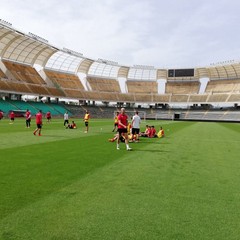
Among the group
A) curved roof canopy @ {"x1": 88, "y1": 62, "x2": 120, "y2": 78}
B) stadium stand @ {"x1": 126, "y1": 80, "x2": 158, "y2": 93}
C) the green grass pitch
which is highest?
curved roof canopy @ {"x1": 88, "y1": 62, "x2": 120, "y2": 78}

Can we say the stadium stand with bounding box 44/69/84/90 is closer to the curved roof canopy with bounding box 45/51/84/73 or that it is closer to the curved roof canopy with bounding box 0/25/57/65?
the curved roof canopy with bounding box 45/51/84/73

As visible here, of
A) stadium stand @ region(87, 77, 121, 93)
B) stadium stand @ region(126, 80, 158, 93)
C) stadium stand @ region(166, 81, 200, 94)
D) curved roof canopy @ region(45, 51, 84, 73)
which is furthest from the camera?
stadium stand @ region(126, 80, 158, 93)

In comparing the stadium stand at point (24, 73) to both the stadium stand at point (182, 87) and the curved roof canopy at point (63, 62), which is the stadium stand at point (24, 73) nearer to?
the curved roof canopy at point (63, 62)

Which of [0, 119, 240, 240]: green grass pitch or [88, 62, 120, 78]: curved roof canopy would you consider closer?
[0, 119, 240, 240]: green grass pitch

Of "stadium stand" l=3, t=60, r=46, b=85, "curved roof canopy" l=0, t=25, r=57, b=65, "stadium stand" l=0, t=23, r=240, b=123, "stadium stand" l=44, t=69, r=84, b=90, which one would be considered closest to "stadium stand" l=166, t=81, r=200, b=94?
"stadium stand" l=0, t=23, r=240, b=123

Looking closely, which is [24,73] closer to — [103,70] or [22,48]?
[22,48]

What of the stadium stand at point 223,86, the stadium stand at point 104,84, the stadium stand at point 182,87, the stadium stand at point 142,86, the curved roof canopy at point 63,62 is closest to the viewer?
the curved roof canopy at point 63,62

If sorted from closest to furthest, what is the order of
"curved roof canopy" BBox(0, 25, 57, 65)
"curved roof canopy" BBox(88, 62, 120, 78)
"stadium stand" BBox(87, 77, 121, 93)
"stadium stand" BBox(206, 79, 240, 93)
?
"curved roof canopy" BBox(0, 25, 57, 65)
"stadium stand" BBox(206, 79, 240, 93)
"curved roof canopy" BBox(88, 62, 120, 78)
"stadium stand" BBox(87, 77, 121, 93)

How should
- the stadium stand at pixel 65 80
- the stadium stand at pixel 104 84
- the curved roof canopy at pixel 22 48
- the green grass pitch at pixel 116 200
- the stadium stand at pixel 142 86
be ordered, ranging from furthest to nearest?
the stadium stand at pixel 142 86 → the stadium stand at pixel 104 84 → the stadium stand at pixel 65 80 → the curved roof canopy at pixel 22 48 → the green grass pitch at pixel 116 200

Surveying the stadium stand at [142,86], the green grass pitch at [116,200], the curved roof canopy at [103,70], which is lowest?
the green grass pitch at [116,200]

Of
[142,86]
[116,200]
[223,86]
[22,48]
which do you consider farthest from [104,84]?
[116,200]

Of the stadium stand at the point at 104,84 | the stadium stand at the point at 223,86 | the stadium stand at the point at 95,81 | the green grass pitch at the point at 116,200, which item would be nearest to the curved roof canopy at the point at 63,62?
the stadium stand at the point at 95,81

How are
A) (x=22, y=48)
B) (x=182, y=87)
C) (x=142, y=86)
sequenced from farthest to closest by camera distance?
(x=142, y=86), (x=182, y=87), (x=22, y=48)

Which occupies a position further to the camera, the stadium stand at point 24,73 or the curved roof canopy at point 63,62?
the curved roof canopy at point 63,62
